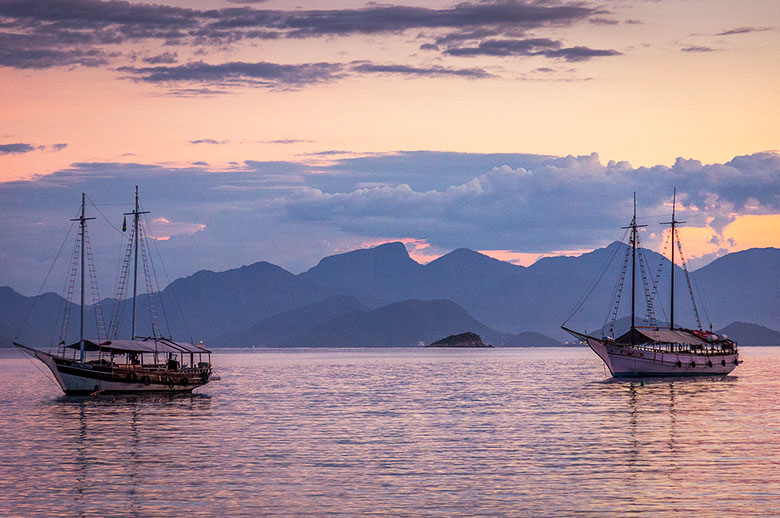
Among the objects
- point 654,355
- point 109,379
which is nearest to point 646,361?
point 654,355

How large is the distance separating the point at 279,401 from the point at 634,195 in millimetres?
83970

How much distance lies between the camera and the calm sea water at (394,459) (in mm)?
33875

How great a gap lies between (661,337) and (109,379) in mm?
74821

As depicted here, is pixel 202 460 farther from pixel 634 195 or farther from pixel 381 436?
pixel 634 195

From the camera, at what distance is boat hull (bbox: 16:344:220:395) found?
321ft

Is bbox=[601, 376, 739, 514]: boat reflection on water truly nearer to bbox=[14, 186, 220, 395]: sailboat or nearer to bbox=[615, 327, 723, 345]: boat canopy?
bbox=[615, 327, 723, 345]: boat canopy

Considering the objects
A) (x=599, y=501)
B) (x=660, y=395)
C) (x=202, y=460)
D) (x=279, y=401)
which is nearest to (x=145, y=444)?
(x=202, y=460)

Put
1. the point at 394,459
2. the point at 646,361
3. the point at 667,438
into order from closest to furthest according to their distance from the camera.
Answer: the point at 394,459 < the point at 667,438 < the point at 646,361

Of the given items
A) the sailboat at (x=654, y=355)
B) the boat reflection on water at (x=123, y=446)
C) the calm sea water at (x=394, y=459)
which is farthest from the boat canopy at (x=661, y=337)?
the boat reflection on water at (x=123, y=446)

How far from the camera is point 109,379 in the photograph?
97938mm

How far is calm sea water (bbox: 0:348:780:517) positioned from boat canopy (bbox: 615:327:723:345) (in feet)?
136

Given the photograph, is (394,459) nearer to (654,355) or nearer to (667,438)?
(667,438)

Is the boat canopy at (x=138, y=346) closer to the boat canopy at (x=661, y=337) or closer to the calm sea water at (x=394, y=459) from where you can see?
the calm sea water at (x=394, y=459)

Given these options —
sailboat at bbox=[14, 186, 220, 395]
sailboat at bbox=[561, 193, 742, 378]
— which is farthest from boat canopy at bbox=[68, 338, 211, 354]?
sailboat at bbox=[561, 193, 742, 378]
